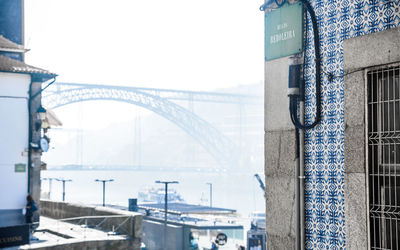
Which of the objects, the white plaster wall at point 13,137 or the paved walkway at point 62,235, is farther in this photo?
the white plaster wall at point 13,137

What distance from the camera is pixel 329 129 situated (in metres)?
4.43

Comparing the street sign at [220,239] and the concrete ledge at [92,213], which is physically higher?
the concrete ledge at [92,213]

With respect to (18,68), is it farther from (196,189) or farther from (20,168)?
(196,189)

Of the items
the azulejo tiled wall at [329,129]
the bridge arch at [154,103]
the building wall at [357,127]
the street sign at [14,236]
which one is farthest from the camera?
the bridge arch at [154,103]

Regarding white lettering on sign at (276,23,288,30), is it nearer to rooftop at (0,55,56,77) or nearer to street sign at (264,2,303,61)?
street sign at (264,2,303,61)

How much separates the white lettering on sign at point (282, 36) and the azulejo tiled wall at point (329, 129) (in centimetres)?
20

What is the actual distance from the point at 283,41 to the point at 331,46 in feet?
1.78

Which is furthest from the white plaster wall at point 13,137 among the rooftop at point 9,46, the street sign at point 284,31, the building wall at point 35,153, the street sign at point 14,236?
the street sign at point 284,31

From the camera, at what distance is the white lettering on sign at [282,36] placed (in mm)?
4855

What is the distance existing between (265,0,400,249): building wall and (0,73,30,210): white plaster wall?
1092cm

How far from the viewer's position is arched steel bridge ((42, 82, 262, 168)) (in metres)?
53.0

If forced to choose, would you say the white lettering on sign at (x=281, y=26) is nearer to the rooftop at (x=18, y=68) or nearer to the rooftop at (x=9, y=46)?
the rooftop at (x=18, y=68)

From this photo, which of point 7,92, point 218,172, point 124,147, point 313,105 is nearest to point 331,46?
point 313,105

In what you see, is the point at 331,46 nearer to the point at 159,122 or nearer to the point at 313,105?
the point at 313,105
